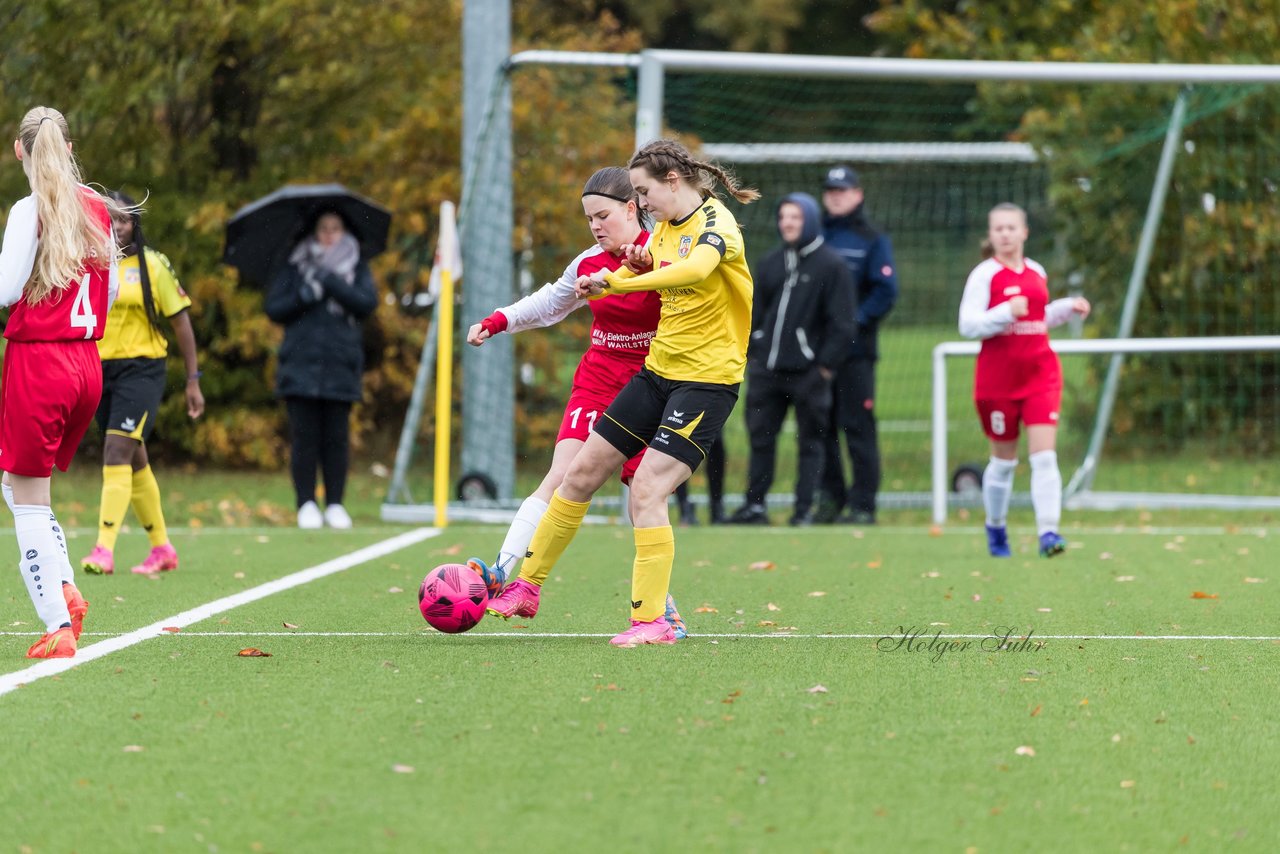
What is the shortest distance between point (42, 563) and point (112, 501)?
106 inches

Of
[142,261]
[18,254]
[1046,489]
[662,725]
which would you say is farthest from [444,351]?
[662,725]

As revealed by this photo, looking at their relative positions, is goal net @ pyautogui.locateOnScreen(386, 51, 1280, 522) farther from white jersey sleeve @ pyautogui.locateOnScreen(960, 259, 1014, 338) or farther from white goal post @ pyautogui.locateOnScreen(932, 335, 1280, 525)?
white jersey sleeve @ pyautogui.locateOnScreen(960, 259, 1014, 338)

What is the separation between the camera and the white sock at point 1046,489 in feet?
29.6

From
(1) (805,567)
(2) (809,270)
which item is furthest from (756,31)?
(1) (805,567)

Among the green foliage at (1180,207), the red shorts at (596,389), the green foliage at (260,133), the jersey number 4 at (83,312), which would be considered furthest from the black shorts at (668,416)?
the green foliage at (1180,207)

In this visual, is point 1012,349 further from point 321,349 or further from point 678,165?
→ point 321,349

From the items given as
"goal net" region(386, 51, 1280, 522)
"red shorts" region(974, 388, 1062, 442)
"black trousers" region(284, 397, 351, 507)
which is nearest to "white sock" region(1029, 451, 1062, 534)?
"red shorts" region(974, 388, 1062, 442)

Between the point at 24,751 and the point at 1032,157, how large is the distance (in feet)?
46.4

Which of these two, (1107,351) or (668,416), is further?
(1107,351)

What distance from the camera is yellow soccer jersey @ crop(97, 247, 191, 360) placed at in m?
8.30

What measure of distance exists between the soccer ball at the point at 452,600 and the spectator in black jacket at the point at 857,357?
5659mm

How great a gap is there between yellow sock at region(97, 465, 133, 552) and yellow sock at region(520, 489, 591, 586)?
2.74 metres

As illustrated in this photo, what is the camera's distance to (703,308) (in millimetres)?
6051

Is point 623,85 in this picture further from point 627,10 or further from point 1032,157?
point 627,10
